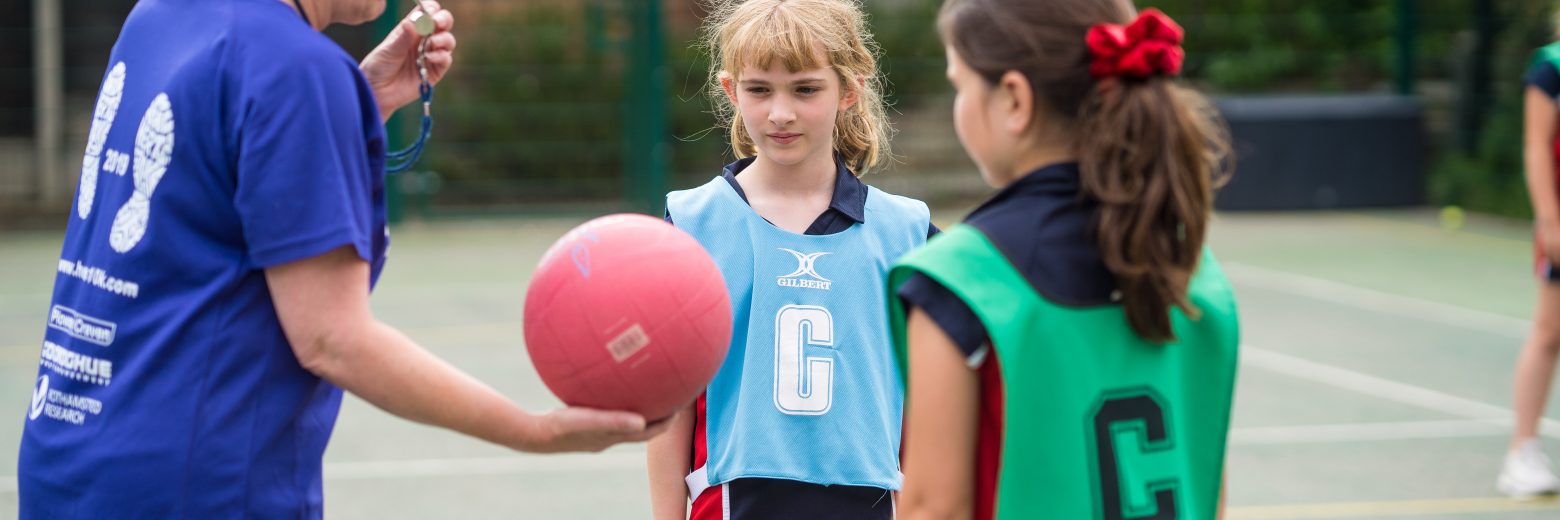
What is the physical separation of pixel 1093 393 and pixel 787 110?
113cm

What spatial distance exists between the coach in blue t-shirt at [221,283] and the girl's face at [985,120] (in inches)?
31.0

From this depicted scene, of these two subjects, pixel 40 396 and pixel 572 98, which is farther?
pixel 572 98

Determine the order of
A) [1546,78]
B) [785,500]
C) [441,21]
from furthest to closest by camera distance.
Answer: [1546,78]
[785,500]
[441,21]

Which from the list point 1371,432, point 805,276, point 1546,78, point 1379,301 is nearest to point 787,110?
point 805,276

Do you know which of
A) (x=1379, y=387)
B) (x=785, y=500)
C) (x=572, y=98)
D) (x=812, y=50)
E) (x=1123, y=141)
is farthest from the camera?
(x=572, y=98)

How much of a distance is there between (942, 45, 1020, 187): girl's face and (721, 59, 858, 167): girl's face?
88cm

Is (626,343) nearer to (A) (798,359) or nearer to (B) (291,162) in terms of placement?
(B) (291,162)

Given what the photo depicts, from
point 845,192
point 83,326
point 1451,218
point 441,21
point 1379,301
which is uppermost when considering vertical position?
point 441,21

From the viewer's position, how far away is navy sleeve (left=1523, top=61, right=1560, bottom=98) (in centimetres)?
552

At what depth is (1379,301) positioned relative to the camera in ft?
33.2

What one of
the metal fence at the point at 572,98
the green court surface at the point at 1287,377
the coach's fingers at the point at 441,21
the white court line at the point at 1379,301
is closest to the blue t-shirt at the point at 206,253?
the coach's fingers at the point at 441,21

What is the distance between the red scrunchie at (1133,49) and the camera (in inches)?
83.0

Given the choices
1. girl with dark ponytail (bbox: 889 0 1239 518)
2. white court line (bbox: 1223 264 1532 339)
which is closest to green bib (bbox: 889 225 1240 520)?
girl with dark ponytail (bbox: 889 0 1239 518)

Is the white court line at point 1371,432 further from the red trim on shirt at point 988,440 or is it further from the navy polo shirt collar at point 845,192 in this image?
the red trim on shirt at point 988,440
